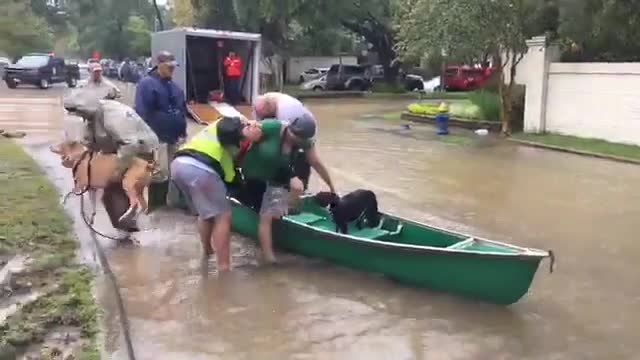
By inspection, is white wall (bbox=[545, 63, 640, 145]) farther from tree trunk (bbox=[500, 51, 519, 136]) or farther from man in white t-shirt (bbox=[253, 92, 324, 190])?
man in white t-shirt (bbox=[253, 92, 324, 190])

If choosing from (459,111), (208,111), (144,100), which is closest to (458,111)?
(459,111)

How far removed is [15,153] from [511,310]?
36.1ft

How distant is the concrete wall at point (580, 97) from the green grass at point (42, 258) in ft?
40.7

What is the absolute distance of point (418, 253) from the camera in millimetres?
6980

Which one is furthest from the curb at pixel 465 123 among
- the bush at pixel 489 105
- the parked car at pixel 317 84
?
the parked car at pixel 317 84

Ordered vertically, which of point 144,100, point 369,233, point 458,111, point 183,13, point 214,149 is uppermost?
point 183,13

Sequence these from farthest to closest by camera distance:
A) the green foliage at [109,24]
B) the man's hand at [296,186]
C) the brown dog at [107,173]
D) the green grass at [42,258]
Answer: the green foliage at [109,24] < the brown dog at [107,173] < the man's hand at [296,186] < the green grass at [42,258]

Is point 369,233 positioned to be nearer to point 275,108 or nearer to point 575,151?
point 275,108

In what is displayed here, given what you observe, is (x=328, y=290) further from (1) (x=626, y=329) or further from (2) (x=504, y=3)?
(2) (x=504, y=3)

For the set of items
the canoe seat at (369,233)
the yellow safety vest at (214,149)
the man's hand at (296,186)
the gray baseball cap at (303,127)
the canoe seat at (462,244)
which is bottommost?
the canoe seat at (369,233)

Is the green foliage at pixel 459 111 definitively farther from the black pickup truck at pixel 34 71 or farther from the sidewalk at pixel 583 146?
the black pickup truck at pixel 34 71

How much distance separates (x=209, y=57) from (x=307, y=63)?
34.8 meters

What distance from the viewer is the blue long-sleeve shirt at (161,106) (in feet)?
31.4

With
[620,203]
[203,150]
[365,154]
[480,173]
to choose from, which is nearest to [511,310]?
[203,150]
